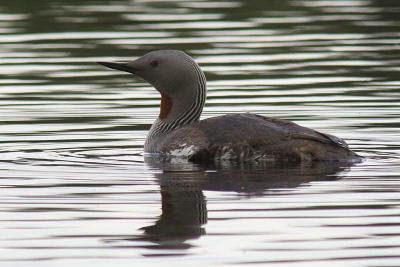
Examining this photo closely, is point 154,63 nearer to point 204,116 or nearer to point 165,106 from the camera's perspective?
point 165,106

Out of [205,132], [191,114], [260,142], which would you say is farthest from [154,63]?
[260,142]

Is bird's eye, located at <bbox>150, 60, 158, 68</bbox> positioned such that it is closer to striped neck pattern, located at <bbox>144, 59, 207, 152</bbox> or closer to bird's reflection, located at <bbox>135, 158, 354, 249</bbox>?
striped neck pattern, located at <bbox>144, 59, 207, 152</bbox>

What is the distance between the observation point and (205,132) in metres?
10.3

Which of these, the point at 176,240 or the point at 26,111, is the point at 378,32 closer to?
the point at 26,111

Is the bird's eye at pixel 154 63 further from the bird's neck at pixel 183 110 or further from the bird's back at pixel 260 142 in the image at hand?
the bird's back at pixel 260 142

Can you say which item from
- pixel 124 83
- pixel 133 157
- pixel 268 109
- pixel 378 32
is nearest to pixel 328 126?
pixel 268 109

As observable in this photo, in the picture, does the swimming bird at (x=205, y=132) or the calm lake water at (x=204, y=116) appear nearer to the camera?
the calm lake water at (x=204, y=116)

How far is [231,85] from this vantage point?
1470 centimetres

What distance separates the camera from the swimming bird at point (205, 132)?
995 cm

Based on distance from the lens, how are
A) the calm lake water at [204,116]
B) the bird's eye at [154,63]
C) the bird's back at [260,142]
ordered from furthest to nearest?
the bird's eye at [154,63]
the bird's back at [260,142]
the calm lake water at [204,116]

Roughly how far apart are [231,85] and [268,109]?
72.9 inches

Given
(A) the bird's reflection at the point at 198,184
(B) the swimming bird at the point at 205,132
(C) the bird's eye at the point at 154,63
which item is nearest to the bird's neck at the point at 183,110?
(B) the swimming bird at the point at 205,132

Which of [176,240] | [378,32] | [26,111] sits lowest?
[176,240]

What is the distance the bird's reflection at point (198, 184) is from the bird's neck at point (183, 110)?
1.75 feet
